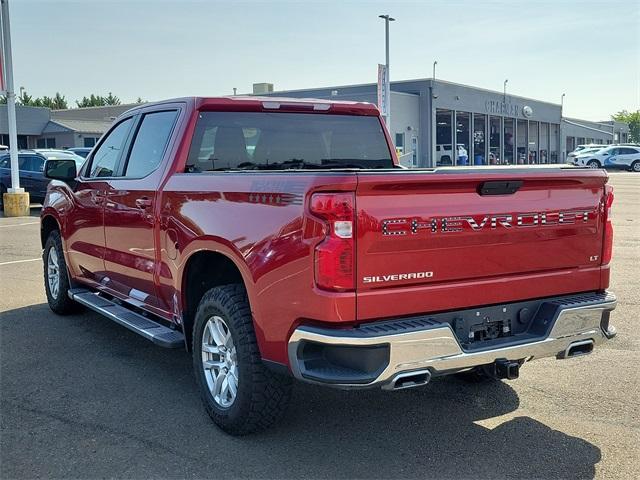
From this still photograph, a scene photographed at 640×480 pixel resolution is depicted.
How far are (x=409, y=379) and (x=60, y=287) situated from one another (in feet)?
15.5

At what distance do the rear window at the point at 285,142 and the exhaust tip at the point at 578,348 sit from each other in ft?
7.70

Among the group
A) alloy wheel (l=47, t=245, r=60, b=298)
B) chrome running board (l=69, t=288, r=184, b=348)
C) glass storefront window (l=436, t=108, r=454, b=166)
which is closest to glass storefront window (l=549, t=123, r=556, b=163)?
glass storefront window (l=436, t=108, r=454, b=166)

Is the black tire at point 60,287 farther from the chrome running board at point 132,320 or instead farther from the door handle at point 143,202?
the door handle at point 143,202

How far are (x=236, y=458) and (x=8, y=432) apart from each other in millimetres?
1483

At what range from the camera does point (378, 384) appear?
3381 mm

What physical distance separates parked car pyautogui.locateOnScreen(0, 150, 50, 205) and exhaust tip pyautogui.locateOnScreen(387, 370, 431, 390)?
18.4 meters

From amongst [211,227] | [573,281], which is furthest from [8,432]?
[573,281]

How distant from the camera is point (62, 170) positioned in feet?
21.2

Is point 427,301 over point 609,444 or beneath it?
over

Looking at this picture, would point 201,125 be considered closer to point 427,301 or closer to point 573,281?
point 427,301

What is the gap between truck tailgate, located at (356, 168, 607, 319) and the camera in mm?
3406

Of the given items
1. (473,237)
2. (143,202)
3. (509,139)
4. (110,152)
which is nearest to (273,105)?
(143,202)

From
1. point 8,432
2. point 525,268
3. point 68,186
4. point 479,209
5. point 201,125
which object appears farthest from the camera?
point 68,186

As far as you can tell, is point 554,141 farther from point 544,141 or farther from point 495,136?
point 495,136
